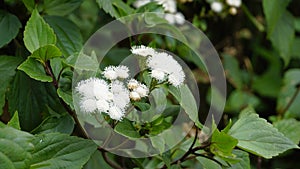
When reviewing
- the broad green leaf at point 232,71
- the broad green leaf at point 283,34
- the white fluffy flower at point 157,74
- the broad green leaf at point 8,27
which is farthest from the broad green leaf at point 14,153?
the broad green leaf at point 232,71

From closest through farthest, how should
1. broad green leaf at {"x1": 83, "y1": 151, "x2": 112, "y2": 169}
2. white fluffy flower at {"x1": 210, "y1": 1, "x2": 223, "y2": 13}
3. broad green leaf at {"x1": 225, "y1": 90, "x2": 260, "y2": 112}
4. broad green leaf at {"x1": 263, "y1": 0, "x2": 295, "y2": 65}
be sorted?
broad green leaf at {"x1": 83, "y1": 151, "x2": 112, "y2": 169}, white fluffy flower at {"x1": 210, "y1": 1, "x2": 223, "y2": 13}, broad green leaf at {"x1": 263, "y1": 0, "x2": 295, "y2": 65}, broad green leaf at {"x1": 225, "y1": 90, "x2": 260, "y2": 112}

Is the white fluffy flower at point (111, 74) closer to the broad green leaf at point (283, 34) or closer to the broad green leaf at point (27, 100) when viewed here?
the broad green leaf at point (27, 100)

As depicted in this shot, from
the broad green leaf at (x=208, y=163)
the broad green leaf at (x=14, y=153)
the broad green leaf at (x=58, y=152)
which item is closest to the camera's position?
the broad green leaf at (x=14, y=153)

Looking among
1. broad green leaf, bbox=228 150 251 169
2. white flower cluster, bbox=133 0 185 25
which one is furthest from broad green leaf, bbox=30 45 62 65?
white flower cluster, bbox=133 0 185 25

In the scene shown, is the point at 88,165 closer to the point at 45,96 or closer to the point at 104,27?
the point at 45,96

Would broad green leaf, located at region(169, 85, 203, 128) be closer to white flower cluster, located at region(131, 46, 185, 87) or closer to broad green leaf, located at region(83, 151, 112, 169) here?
white flower cluster, located at region(131, 46, 185, 87)

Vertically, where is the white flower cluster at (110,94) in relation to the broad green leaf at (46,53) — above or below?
below

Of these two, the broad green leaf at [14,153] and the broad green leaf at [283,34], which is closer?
the broad green leaf at [14,153]
